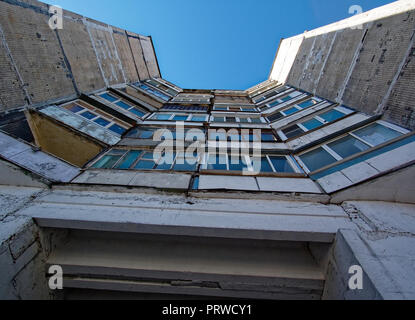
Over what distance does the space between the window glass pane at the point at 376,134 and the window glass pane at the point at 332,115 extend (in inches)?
58.6

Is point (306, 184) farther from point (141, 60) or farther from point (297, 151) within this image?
point (141, 60)

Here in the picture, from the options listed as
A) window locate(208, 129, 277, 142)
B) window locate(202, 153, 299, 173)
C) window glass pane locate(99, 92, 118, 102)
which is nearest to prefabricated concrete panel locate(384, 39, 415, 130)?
window locate(202, 153, 299, 173)

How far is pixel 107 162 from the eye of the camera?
6.06m

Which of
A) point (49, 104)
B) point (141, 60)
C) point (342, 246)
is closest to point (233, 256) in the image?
point (342, 246)

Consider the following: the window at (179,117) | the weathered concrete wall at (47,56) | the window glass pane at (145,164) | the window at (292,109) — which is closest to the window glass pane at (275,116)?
the window at (292,109)

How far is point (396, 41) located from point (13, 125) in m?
12.6

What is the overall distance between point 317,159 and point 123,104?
10050 mm

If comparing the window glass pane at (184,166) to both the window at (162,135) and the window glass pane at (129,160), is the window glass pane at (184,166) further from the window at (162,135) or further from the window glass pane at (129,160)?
the window at (162,135)

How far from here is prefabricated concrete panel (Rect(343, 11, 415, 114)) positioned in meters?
6.30

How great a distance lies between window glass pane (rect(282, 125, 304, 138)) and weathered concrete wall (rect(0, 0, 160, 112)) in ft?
32.1

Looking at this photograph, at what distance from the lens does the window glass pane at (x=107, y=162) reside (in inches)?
229
